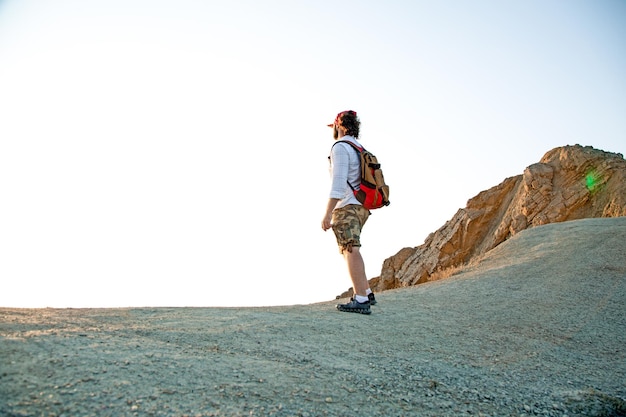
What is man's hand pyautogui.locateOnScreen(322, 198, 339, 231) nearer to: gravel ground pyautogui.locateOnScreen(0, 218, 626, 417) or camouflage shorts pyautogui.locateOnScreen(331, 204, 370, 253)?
camouflage shorts pyautogui.locateOnScreen(331, 204, 370, 253)

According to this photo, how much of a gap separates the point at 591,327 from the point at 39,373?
21.9ft

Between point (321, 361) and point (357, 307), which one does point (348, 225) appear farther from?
point (321, 361)

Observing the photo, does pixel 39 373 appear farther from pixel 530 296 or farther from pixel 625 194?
pixel 625 194

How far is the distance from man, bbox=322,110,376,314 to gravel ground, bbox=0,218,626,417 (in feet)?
1.16

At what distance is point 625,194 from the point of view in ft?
53.7

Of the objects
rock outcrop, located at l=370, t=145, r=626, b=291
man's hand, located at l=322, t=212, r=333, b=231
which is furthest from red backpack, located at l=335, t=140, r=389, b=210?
rock outcrop, located at l=370, t=145, r=626, b=291

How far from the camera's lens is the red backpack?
6.42 meters

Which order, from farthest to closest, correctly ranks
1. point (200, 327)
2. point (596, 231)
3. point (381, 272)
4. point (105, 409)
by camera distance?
point (381, 272) < point (596, 231) < point (200, 327) < point (105, 409)

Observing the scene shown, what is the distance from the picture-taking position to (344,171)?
629 cm

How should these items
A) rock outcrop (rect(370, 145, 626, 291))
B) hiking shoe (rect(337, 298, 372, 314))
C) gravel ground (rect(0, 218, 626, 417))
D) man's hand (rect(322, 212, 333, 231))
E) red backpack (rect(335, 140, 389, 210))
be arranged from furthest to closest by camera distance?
rock outcrop (rect(370, 145, 626, 291)), hiking shoe (rect(337, 298, 372, 314)), red backpack (rect(335, 140, 389, 210)), man's hand (rect(322, 212, 333, 231)), gravel ground (rect(0, 218, 626, 417))

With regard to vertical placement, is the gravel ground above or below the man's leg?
below

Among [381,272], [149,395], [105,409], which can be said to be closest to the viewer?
[105,409]

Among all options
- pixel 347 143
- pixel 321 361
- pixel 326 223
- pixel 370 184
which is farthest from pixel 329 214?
pixel 321 361

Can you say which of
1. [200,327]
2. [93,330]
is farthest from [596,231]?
[93,330]
